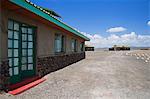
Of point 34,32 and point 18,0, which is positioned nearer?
point 18,0

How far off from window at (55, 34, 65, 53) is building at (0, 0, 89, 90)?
22 centimetres

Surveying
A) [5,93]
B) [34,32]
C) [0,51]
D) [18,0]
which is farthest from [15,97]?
[34,32]

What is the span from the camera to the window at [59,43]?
1296 cm

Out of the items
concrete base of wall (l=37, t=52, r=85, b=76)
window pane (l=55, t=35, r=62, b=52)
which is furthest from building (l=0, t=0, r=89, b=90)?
window pane (l=55, t=35, r=62, b=52)

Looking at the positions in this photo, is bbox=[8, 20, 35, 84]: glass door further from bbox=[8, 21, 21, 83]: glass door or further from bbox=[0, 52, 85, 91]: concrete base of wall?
bbox=[0, 52, 85, 91]: concrete base of wall

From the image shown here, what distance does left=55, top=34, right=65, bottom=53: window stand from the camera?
13.0 meters

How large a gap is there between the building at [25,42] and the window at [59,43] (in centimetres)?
22

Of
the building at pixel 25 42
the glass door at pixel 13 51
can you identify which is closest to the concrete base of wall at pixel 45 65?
the building at pixel 25 42

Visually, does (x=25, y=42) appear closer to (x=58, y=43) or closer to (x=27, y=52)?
(x=27, y=52)

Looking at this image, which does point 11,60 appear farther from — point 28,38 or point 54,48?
point 54,48

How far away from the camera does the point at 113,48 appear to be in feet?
232

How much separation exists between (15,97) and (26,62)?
2818 mm

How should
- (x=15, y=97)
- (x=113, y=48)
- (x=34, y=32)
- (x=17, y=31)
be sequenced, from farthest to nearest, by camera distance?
(x=113, y=48), (x=34, y=32), (x=17, y=31), (x=15, y=97)

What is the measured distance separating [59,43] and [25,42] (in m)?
4.99
